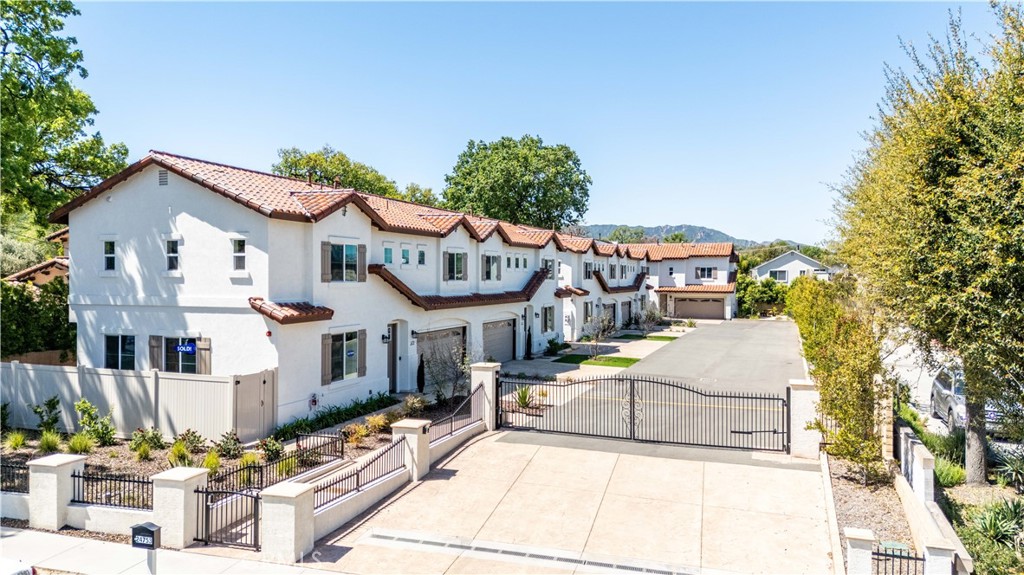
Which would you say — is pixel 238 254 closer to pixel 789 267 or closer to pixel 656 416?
pixel 656 416

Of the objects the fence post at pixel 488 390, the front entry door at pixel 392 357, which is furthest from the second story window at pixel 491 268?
the fence post at pixel 488 390

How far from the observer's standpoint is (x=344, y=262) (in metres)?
19.3

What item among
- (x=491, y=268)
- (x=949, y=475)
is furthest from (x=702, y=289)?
(x=949, y=475)

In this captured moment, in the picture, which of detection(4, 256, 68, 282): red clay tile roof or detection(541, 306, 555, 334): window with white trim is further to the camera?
detection(541, 306, 555, 334): window with white trim

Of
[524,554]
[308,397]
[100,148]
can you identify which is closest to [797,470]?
[524,554]

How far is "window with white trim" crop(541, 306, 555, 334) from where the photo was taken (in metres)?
35.2

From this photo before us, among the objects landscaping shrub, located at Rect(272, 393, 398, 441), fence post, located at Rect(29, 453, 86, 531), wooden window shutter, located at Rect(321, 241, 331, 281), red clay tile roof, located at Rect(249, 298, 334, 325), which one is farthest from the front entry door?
fence post, located at Rect(29, 453, 86, 531)

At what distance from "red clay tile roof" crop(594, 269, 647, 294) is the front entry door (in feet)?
77.9

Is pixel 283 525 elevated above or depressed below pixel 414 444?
below

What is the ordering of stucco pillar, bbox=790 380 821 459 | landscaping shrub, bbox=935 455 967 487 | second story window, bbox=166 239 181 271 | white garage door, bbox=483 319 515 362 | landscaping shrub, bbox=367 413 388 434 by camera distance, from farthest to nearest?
1. white garage door, bbox=483 319 515 362
2. second story window, bbox=166 239 181 271
3. landscaping shrub, bbox=367 413 388 434
4. stucco pillar, bbox=790 380 821 459
5. landscaping shrub, bbox=935 455 967 487

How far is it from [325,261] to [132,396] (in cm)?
626

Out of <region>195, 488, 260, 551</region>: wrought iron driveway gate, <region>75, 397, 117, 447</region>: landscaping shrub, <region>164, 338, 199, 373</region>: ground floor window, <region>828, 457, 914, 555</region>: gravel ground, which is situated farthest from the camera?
<region>164, 338, 199, 373</region>: ground floor window

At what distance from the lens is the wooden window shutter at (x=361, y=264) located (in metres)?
19.8

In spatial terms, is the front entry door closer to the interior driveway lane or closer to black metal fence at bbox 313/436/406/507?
black metal fence at bbox 313/436/406/507
